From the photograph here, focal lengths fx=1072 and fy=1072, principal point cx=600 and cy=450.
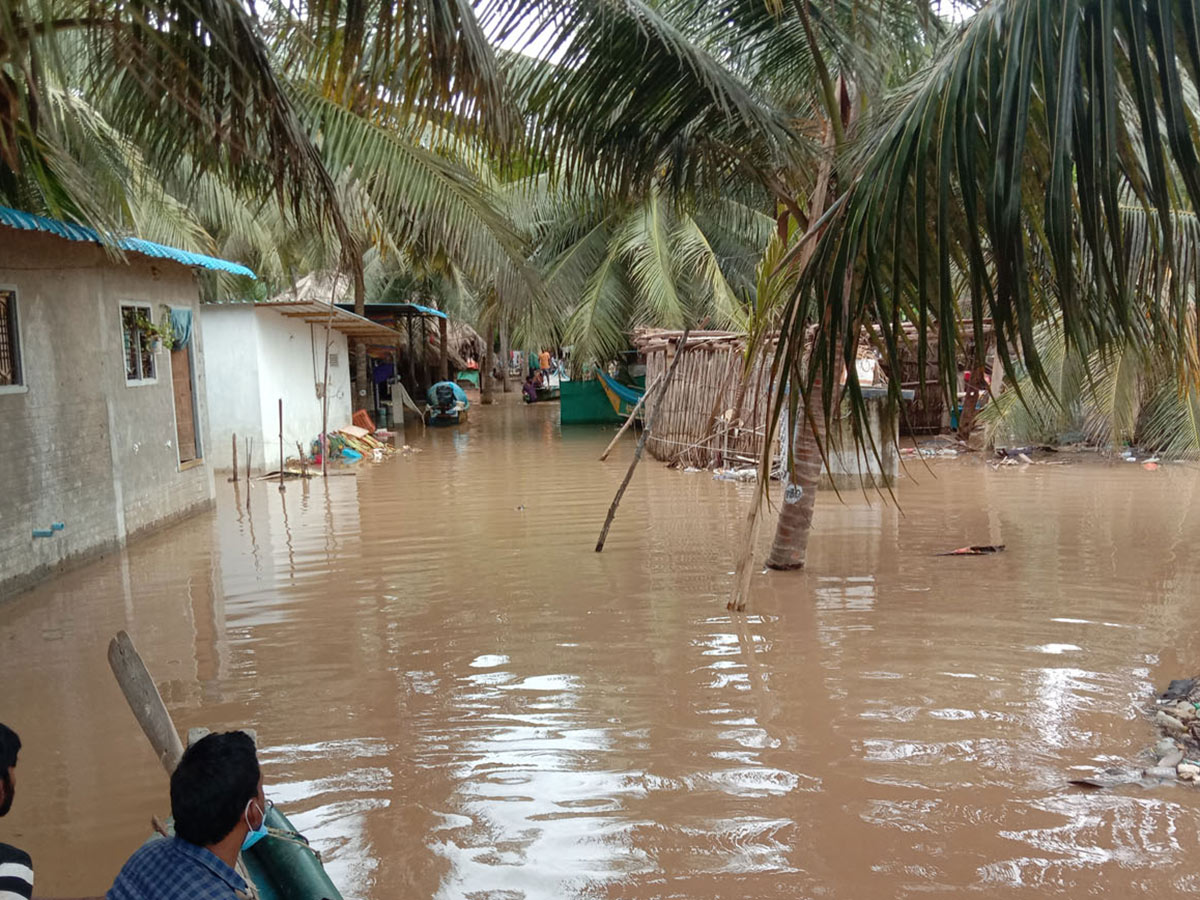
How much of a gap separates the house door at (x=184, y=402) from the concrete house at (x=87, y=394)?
0.02 metres

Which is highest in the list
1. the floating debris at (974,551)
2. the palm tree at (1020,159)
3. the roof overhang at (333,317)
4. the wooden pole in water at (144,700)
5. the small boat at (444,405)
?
the roof overhang at (333,317)

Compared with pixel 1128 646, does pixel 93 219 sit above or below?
above

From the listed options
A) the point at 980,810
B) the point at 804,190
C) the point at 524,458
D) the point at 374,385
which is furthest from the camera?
the point at 374,385

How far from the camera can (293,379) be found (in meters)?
17.1

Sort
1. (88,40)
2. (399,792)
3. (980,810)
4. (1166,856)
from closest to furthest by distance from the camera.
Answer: (1166,856)
(980,810)
(399,792)
(88,40)

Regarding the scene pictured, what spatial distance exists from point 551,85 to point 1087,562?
5570mm

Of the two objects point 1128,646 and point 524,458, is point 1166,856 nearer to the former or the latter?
point 1128,646

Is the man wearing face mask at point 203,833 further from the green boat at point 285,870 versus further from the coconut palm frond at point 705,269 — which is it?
the coconut palm frond at point 705,269

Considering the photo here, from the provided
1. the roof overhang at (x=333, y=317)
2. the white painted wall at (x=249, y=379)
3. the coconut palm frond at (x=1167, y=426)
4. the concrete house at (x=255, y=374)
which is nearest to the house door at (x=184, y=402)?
the concrete house at (x=255, y=374)

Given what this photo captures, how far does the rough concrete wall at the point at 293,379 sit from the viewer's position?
51.8ft

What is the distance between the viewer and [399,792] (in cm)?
461

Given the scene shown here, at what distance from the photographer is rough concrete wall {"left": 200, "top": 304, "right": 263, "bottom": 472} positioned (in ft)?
50.5

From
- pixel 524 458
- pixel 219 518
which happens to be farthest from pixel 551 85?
pixel 524 458

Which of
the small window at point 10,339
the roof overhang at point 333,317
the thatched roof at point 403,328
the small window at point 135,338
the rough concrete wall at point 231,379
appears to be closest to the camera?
the small window at point 10,339
